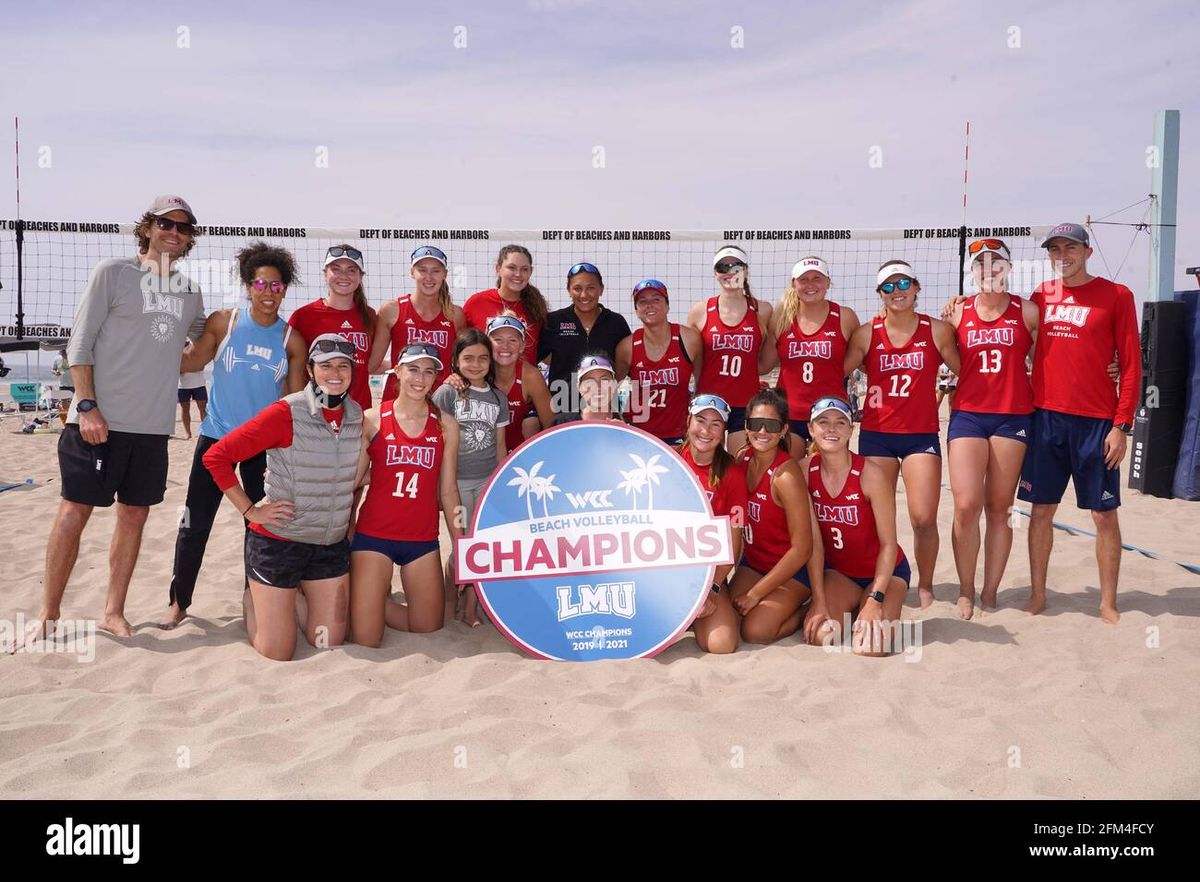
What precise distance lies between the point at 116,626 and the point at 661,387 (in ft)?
10.0

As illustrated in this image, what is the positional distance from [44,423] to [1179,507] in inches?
664

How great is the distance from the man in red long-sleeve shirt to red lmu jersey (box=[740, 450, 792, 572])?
149 cm


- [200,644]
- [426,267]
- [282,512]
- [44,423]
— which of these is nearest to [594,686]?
[282,512]

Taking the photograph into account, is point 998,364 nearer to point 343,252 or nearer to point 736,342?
point 736,342

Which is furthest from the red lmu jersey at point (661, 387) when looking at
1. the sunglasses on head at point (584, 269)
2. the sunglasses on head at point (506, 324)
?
the sunglasses on head at point (506, 324)

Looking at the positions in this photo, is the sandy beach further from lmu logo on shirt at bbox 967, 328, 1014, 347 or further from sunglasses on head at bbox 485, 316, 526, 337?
sunglasses on head at bbox 485, 316, 526, 337

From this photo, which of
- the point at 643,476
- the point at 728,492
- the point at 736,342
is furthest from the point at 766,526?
the point at 736,342

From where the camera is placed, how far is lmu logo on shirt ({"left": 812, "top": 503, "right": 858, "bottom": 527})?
4168 mm

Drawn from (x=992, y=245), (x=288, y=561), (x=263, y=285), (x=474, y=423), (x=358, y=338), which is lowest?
(x=288, y=561)

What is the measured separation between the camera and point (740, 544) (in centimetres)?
419

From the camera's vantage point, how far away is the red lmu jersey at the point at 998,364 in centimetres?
444

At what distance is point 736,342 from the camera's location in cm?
477

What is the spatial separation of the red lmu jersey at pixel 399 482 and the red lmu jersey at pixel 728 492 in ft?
4.13

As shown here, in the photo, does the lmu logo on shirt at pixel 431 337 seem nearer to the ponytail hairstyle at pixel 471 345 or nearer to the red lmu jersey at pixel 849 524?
the ponytail hairstyle at pixel 471 345
